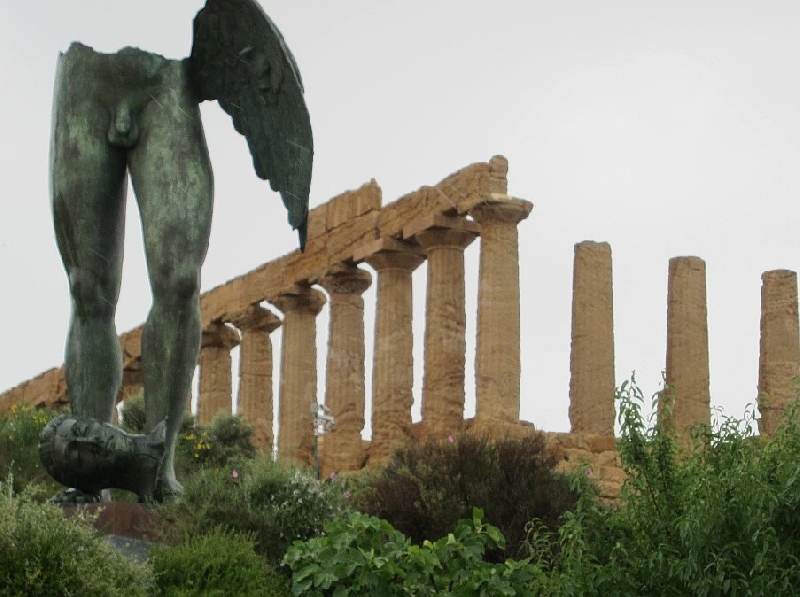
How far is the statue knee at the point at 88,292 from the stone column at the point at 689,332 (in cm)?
2172

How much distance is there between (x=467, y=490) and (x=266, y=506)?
936 cm

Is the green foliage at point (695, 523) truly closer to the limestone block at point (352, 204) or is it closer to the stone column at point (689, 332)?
the stone column at point (689, 332)

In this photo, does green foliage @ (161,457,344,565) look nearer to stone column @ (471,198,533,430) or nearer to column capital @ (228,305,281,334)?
stone column @ (471,198,533,430)

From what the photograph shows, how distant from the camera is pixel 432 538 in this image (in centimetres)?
1767

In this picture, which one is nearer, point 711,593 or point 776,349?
point 711,593

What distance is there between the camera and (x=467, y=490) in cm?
1911

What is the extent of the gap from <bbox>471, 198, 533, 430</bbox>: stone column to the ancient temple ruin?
21 millimetres

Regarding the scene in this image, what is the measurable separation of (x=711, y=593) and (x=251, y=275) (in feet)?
90.6

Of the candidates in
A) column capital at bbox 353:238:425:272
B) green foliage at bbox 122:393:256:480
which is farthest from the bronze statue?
column capital at bbox 353:238:425:272

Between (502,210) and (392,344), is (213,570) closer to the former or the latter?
(502,210)

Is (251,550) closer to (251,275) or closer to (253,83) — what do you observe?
(253,83)

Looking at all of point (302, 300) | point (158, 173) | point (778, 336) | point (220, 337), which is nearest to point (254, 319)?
point (302, 300)

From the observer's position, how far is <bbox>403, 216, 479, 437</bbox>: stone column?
29.5 metres

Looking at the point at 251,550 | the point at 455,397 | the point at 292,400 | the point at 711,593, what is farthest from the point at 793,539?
the point at 292,400
